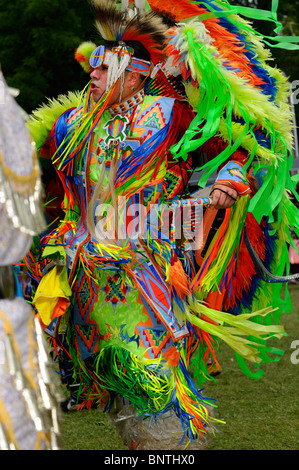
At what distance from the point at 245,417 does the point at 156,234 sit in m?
1.38

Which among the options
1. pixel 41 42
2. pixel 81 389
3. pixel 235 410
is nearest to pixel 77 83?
pixel 41 42

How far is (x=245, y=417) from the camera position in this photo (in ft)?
10.9

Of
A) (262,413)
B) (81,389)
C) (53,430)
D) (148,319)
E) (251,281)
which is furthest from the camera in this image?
(262,413)

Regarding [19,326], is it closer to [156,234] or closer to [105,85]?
[156,234]

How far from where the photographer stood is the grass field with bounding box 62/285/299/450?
2.96m

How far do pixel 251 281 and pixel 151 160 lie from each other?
2.32 feet

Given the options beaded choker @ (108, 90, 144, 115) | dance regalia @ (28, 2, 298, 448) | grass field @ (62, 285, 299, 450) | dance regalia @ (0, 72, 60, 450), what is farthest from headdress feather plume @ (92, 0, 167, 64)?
grass field @ (62, 285, 299, 450)

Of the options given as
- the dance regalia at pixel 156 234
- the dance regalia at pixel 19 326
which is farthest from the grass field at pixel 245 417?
the dance regalia at pixel 19 326

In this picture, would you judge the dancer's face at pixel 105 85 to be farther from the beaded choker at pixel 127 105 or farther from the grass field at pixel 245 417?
the grass field at pixel 245 417

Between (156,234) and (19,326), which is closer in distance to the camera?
(19,326)

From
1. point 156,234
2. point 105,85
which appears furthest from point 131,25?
point 156,234

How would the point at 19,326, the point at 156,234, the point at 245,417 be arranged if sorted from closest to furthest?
the point at 19,326 → the point at 156,234 → the point at 245,417

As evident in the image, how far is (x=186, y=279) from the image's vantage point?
93.9 inches
